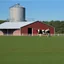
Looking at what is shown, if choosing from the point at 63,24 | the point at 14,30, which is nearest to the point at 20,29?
the point at 14,30

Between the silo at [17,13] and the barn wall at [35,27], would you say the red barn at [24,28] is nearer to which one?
the barn wall at [35,27]

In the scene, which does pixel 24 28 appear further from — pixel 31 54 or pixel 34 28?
pixel 31 54

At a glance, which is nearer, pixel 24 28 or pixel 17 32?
pixel 24 28

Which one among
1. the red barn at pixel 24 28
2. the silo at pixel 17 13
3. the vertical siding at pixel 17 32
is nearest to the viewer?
the vertical siding at pixel 17 32

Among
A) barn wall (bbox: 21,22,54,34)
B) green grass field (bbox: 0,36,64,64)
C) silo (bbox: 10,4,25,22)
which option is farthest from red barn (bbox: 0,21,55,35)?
green grass field (bbox: 0,36,64,64)

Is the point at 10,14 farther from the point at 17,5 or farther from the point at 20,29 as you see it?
the point at 20,29

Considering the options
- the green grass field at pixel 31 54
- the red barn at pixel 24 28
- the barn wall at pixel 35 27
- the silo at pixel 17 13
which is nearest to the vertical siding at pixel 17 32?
the red barn at pixel 24 28

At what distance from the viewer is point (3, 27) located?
63500mm

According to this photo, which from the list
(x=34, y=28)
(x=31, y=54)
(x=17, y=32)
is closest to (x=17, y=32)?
(x=17, y=32)

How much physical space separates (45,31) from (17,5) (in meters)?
15.0

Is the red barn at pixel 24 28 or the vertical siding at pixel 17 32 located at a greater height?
the red barn at pixel 24 28

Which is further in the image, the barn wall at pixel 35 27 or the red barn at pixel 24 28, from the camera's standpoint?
the red barn at pixel 24 28

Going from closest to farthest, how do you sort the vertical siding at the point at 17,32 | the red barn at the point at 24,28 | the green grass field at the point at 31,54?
the green grass field at the point at 31,54
the vertical siding at the point at 17,32
the red barn at the point at 24,28

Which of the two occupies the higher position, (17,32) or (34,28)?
(34,28)
